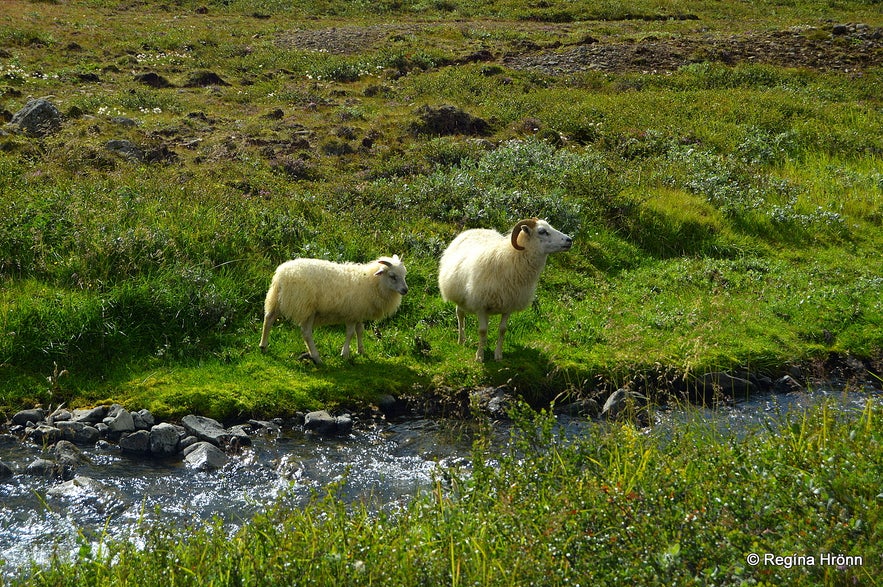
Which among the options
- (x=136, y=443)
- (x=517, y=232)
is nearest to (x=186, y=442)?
(x=136, y=443)

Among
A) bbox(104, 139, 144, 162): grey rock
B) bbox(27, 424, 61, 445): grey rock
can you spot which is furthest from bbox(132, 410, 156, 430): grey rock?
bbox(104, 139, 144, 162): grey rock

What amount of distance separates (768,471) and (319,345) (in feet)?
28.4

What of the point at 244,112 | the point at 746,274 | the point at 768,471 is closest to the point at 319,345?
the point at 768,471

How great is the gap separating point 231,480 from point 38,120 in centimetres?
1821

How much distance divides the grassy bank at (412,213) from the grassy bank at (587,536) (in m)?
5.40

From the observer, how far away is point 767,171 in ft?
81.0

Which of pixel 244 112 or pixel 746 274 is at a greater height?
pixel 244 112

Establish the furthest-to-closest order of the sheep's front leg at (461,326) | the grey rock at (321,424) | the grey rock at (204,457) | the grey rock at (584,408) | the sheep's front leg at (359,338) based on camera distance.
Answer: the sheep's front leg at (461,326) < the sheep's front leg at (359,338) < the grey rock at (584,408) < the grey rock at (321,424) < the grey rock at (204,457)

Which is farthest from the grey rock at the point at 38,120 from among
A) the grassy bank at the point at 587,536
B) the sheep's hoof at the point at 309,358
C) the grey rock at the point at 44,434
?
the grassy bank at the point at 587,536

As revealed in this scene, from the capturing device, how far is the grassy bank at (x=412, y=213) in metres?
12.6

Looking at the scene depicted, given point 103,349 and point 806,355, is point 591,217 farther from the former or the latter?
point 103,349

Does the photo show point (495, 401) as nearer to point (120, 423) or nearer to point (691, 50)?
point (120, 423)

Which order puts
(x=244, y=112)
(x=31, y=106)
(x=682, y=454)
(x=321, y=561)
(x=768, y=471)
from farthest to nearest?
(x=244, y=112)
(x=31, y=106)
(x=682, y=454)
(x=768, y=471)
(x=321, y=561)

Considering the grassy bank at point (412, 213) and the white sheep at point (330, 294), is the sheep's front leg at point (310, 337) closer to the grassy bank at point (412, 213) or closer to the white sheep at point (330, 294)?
the white sheep at point (330, 294)
